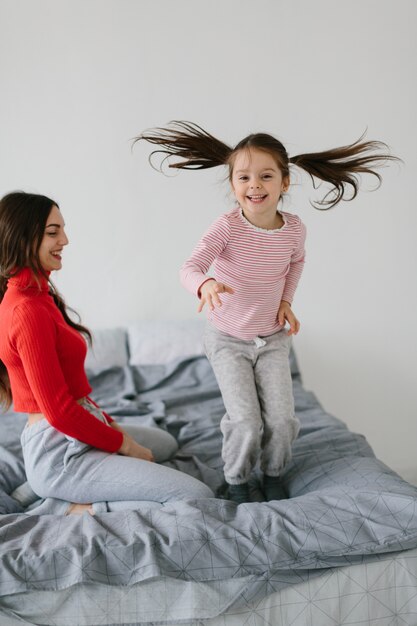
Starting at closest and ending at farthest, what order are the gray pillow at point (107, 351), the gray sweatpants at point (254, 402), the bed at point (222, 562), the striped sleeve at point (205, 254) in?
the bed at point (222, 562) < the striped sleeve at point (205, 254) < the gray sweatpants at point (254, 402) < the gray pillow at point (107, 351)

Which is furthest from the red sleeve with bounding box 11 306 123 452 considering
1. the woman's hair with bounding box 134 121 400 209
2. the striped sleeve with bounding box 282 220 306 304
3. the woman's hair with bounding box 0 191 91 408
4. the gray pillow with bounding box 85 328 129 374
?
the gray pillow with bounding box 85 328 129 374

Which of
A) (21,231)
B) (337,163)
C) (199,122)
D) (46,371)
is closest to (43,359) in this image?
(46,371)

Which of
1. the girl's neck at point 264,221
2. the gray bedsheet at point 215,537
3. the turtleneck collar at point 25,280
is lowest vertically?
the gray bedsheet at point 215,537

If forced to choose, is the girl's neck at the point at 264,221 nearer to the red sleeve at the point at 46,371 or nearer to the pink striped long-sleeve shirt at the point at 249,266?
the pink striped long-sleeve shirt at the point at 249,266

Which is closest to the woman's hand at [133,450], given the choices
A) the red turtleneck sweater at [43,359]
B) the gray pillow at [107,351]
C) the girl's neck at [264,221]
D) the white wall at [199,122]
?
the red turtleneck sweater at [43,359]

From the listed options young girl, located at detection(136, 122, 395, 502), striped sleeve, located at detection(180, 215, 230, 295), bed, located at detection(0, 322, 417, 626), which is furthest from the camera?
young girl, located at detection(136, 122, 395, 502)

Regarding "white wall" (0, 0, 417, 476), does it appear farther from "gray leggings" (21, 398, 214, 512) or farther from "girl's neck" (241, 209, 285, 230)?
"gray leggings" (21, 398, 214, 512)

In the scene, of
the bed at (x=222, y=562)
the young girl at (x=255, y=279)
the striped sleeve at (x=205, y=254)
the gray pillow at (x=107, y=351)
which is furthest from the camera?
the gray pillow at (x=107, y=351)

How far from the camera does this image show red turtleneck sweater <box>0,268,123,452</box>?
1739 mm

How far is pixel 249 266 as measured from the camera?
1.87m

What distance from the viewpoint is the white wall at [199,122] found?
325cm

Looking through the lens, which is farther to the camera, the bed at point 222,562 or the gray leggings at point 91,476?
the gray leggings at point 91,476

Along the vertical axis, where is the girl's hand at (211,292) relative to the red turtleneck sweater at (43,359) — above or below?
above

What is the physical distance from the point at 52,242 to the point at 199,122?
1.72 metres
